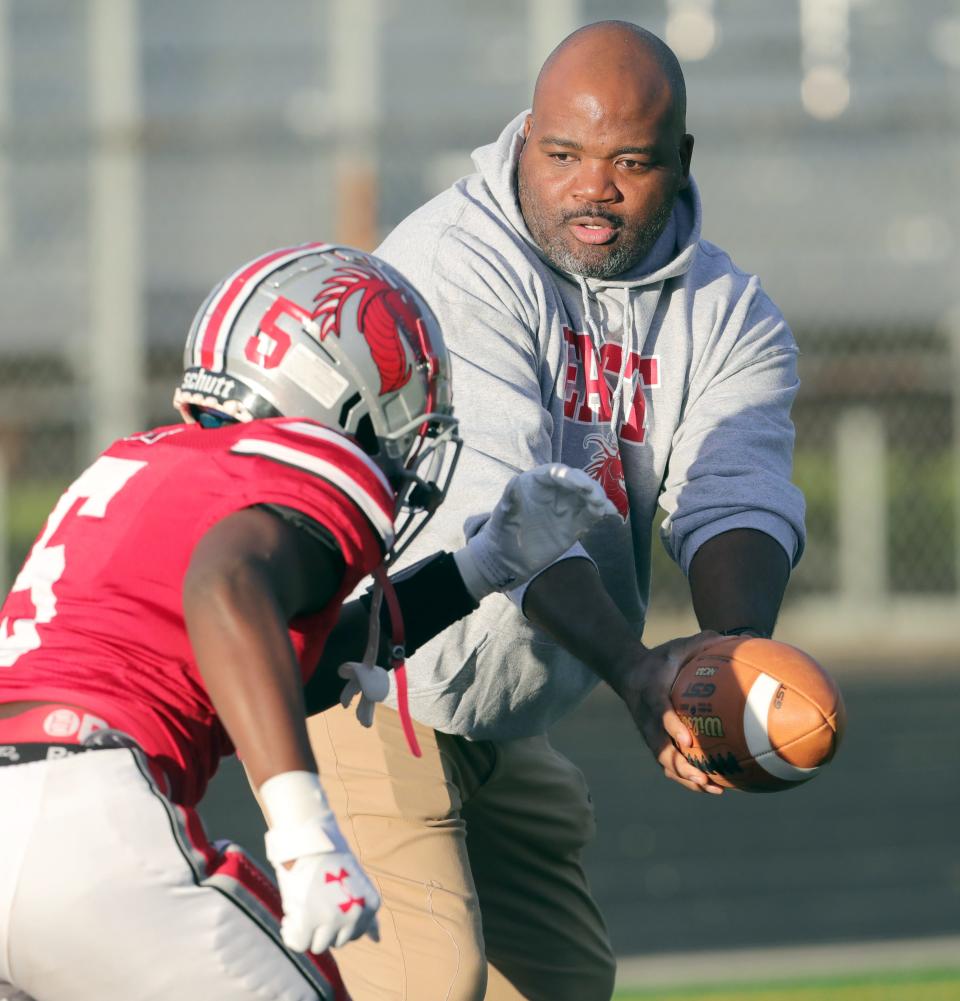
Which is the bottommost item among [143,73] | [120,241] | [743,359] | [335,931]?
[335,931]

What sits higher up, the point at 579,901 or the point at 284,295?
the point at 284,295

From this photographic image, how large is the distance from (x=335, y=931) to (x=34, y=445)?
1402 centimetres

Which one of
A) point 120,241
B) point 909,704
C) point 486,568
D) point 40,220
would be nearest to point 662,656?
point 486,568

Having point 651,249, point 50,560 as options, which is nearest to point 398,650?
point 50,560

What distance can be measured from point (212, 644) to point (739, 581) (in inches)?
66.3

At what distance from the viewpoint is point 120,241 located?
48.0ft

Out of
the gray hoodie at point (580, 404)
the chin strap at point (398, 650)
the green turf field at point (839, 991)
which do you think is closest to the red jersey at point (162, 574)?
the chin strap at point (398, 650)

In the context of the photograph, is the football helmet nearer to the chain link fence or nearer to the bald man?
the bald man

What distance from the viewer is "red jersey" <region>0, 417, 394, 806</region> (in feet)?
8.24

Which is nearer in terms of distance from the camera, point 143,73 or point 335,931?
point 335,931

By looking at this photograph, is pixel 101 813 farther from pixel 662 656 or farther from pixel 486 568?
pixel 662 656

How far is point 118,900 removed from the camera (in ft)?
7.73

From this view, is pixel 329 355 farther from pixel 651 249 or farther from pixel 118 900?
pixel 651 249

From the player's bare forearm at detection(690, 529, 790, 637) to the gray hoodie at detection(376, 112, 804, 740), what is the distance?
44 mm
